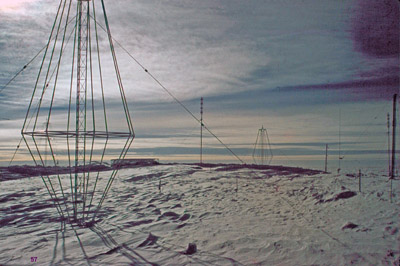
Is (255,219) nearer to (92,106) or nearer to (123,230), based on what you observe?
(123,230)

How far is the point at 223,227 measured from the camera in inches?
362

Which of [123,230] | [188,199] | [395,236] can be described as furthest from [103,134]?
[395,236]

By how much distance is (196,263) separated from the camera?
6.81 m

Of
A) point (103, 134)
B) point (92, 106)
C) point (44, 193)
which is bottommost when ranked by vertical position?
point (44, 193)

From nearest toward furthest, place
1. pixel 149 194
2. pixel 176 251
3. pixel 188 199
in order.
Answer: pixel 176 251
pixel 188 199
pixel 149 194

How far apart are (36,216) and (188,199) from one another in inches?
234

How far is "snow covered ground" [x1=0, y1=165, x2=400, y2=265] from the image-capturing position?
707 centimetres

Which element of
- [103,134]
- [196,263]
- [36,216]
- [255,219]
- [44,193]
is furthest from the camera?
[44,193]

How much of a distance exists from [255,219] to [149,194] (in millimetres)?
6091

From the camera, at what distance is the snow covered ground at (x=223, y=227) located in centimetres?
707

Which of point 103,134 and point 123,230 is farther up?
point 103,134

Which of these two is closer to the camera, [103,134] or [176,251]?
[176,251]

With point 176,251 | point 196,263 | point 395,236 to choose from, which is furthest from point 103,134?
point 395,236

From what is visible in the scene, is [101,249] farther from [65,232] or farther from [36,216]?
[36,216]
